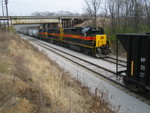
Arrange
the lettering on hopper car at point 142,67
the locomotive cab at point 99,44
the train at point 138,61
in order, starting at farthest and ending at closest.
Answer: the locomotive cab at point 99,44 → the lettering on hopper car at point 142,67 → the train at point 138,61

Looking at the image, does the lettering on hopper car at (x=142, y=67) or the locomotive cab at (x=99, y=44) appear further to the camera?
the locomotive cab at (x=99, y=44)

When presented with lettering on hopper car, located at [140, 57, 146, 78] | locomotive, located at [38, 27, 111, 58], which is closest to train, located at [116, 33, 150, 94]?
lettering on hopper car, located at [140, 57, 146, 78]

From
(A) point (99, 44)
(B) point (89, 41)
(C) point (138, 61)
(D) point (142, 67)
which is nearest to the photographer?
(D) point (142, 67)

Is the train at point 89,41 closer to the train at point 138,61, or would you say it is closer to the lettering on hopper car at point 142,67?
the train at point 138,61

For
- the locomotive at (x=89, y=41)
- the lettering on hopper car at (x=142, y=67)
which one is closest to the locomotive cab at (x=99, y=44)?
the locomotive at (x=89, y=41)

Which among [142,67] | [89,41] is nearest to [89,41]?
[89,41]

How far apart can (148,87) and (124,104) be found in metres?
1.33

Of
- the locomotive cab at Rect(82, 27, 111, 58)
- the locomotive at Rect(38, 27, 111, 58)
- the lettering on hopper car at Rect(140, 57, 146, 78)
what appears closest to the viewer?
the lettering on hopper car at Rect(140, 57, 146, 78)

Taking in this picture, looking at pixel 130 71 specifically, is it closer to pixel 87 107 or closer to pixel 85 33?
pixel 87 107

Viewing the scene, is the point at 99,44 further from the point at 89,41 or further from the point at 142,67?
the point at 142,67

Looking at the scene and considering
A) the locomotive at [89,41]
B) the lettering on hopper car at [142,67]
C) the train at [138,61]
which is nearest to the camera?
the train at [138,61]

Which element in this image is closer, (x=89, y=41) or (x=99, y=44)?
(x=99, y=44)

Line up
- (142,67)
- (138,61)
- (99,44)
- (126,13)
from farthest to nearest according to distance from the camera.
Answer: (126,13) < (99,44) < (138,61) < (142,67)

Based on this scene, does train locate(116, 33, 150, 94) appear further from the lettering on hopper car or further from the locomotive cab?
the locomotive cab
